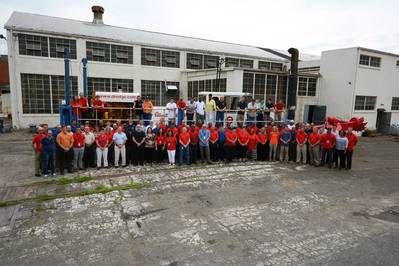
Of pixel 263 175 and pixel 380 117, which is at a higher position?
pixel 380 117

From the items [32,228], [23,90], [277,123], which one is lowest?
[32,228]

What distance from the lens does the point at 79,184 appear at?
359 inches

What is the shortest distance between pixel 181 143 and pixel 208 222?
530 centimetres

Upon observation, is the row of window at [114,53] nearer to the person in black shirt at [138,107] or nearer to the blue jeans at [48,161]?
the person in black shirt at [138,107]

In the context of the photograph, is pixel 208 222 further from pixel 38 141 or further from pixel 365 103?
pixel 365 103

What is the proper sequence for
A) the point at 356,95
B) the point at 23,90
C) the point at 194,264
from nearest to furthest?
1. the point at 194,264
2. the point at 23,90
3. the point at 356,95

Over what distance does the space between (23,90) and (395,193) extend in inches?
912

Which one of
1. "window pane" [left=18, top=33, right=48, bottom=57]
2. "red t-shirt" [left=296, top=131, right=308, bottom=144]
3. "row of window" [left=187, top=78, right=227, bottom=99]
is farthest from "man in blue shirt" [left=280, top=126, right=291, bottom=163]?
"window pane" [left=18, top=33, right=48, bottom=57]

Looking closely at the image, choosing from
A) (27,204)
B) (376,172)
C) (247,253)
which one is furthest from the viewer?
(376,172)

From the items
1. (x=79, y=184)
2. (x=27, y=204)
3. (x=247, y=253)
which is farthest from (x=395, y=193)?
(x=27, y=204)

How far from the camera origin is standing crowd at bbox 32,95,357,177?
10141 millimetres

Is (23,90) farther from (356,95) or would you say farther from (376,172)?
(356,95)

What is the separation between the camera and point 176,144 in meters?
11.8

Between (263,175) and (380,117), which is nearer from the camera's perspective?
(263,175)
